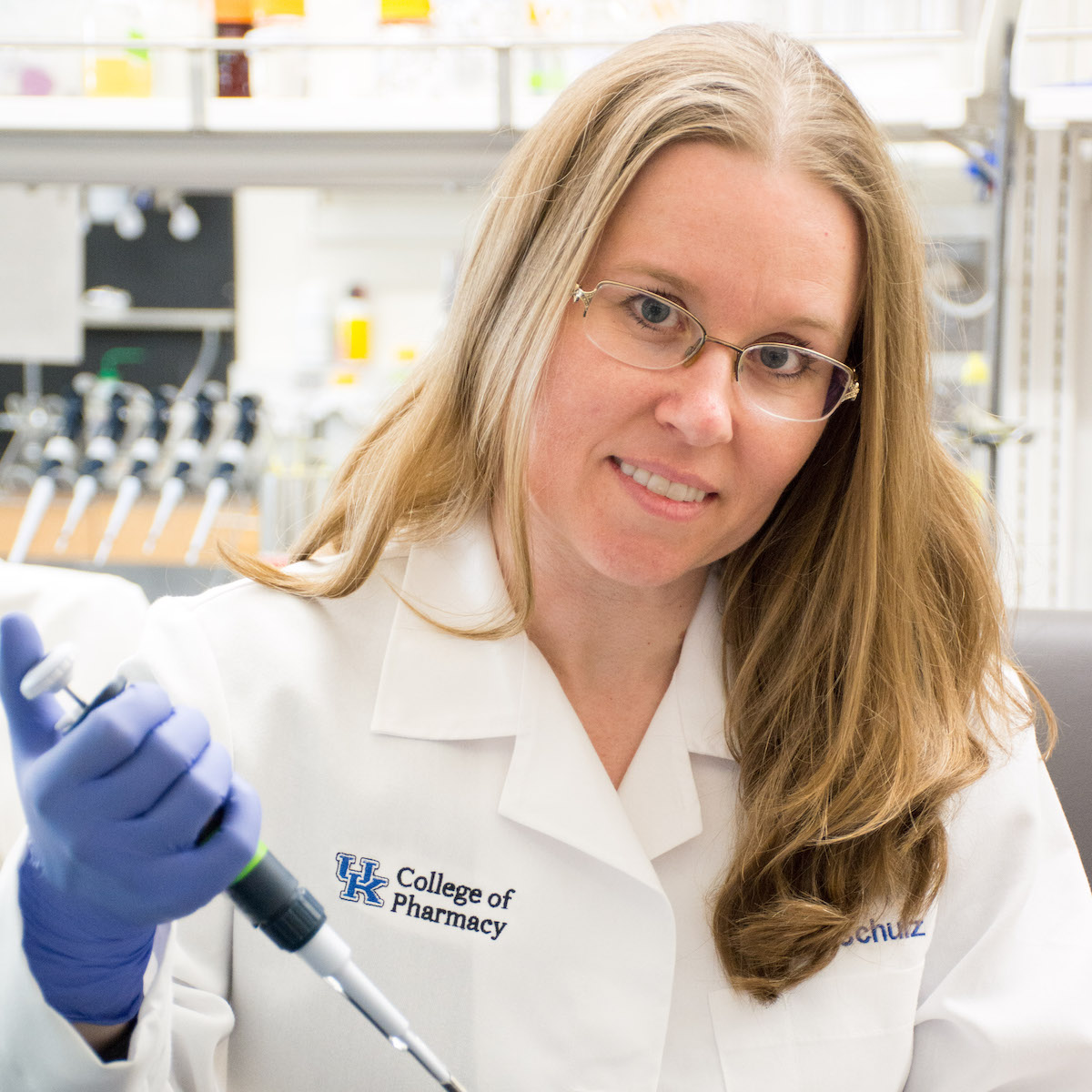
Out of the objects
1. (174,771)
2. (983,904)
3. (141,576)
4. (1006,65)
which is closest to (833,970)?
(983,904)

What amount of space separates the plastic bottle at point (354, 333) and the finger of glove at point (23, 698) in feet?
8.76

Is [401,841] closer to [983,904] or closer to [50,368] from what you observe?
[983,904]

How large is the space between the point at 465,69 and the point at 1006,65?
79cm

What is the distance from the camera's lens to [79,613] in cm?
126

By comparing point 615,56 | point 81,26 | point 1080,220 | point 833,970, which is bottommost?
point 833,970

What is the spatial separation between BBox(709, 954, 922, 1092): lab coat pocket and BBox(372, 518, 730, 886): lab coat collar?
0.16 m

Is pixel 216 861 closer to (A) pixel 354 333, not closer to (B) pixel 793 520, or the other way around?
(B) pixel 793 520

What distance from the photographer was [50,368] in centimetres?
374

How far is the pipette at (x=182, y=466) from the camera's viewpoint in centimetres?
241

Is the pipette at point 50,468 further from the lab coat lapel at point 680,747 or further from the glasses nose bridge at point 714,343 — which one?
the glasses nose bridge at point 714,343

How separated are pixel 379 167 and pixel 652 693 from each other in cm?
95

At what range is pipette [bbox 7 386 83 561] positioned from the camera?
2385 millimetres

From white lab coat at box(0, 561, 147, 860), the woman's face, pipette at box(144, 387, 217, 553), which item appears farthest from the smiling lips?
pipette at box(144, 387, 217, 553)

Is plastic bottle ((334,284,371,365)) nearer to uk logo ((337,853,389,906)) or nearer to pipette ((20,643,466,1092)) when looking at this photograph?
uk logo ((337,853,389,906))
